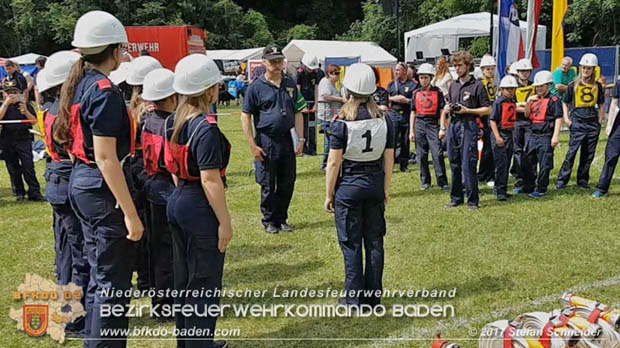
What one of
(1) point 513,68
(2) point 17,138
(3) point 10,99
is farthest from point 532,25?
(2) point 17,138

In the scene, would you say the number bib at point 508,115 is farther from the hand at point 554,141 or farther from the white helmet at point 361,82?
the white helmet at point 361,82

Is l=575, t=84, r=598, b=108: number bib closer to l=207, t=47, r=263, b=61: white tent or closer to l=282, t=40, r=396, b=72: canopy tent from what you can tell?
l=282, t=40, r=396, b=72: canopy tent

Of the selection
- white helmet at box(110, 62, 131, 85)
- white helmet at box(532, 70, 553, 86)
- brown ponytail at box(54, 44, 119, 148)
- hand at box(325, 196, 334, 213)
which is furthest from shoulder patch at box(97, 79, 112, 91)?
white helmet at box(532, 70, 553, 86)

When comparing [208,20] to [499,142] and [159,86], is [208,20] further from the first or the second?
[159,86]

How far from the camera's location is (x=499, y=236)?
6.96m

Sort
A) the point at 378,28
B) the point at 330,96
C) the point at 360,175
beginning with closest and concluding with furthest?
the point at 360,175 < the point at 330,96 < the point at 378,28

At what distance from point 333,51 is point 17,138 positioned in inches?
710

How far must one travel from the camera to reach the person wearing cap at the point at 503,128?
847cm

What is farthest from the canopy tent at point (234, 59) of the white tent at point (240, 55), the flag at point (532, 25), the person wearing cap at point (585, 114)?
the person wearing cap at point (585, 114)

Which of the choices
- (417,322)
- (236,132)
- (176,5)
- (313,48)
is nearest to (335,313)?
(417,322)

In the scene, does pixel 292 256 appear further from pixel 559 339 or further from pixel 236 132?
pixel 236 132

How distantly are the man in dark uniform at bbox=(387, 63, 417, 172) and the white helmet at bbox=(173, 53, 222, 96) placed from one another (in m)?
7.39

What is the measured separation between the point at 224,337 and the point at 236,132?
45.4 ft

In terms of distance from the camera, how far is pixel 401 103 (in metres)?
10.9
